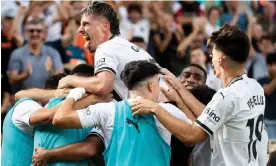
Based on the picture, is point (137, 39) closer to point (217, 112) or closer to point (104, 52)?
point (104, 52)

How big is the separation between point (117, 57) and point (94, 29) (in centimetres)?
40

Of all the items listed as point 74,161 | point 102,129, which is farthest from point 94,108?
point 74,161

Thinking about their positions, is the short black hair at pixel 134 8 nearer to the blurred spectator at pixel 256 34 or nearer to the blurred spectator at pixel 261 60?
the blurred spectator at pixel 261 60

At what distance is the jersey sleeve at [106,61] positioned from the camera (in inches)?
274

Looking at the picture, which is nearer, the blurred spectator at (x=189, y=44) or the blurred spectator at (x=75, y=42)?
the blurred spectator at (x=75, y=42)

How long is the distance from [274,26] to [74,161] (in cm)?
1036

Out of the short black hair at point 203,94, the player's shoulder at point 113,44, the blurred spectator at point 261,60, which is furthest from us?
the blurred spectator at point 261,60

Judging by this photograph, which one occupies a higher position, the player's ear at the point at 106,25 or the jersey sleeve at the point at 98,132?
the player's ear at the point at 106,25

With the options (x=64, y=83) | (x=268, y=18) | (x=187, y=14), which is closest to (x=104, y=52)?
(x=64, y=83)

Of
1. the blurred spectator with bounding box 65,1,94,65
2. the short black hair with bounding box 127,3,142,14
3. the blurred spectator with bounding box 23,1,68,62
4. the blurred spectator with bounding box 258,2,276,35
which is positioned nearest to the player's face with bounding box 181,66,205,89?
the blurred spectator with bounding box 65,1,94,65

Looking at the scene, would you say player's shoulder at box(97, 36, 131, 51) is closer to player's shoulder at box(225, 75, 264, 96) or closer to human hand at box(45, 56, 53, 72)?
player's shoulder at box(225, 75, 264, 96)

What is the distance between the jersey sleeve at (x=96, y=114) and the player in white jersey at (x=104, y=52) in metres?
0.42

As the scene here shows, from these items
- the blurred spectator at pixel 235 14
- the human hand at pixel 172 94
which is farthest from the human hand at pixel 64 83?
the blurred spectator at pixel 235 14

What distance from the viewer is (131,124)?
20.9ft
